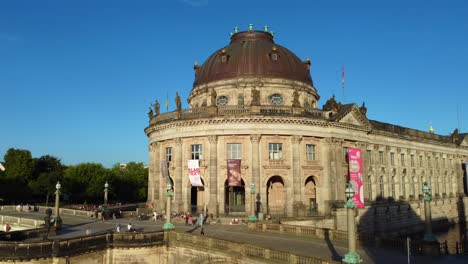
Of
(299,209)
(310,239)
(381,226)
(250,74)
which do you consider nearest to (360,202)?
(299,209)

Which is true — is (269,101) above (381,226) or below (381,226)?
above

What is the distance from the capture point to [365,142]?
53.8 metres

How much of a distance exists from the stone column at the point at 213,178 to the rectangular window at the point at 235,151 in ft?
4.91

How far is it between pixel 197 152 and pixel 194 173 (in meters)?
3.58

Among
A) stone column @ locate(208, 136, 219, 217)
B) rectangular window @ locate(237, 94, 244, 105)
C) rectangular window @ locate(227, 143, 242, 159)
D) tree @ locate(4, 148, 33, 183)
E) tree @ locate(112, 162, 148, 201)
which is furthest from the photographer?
tree @ locate(112, 162, 148, 201)

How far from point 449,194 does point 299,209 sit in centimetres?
4227

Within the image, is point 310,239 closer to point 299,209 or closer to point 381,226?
point 299,209

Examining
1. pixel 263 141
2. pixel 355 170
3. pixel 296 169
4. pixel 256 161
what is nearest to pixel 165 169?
pixel 256 161

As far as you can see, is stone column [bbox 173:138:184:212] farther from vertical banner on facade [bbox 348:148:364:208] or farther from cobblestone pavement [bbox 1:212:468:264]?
vertical banner on facade [bbox 348:148:364:208]

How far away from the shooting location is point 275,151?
4672 cm

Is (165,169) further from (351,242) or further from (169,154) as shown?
(351,242)

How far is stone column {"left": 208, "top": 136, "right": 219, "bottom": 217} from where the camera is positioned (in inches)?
1773

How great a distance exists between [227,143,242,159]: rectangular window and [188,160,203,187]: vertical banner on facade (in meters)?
3.79

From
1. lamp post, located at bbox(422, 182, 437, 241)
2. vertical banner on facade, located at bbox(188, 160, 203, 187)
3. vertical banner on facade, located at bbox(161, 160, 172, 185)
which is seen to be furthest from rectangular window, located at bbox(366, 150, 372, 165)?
lamp post, located at bbox(422, 182, 437, 241)
